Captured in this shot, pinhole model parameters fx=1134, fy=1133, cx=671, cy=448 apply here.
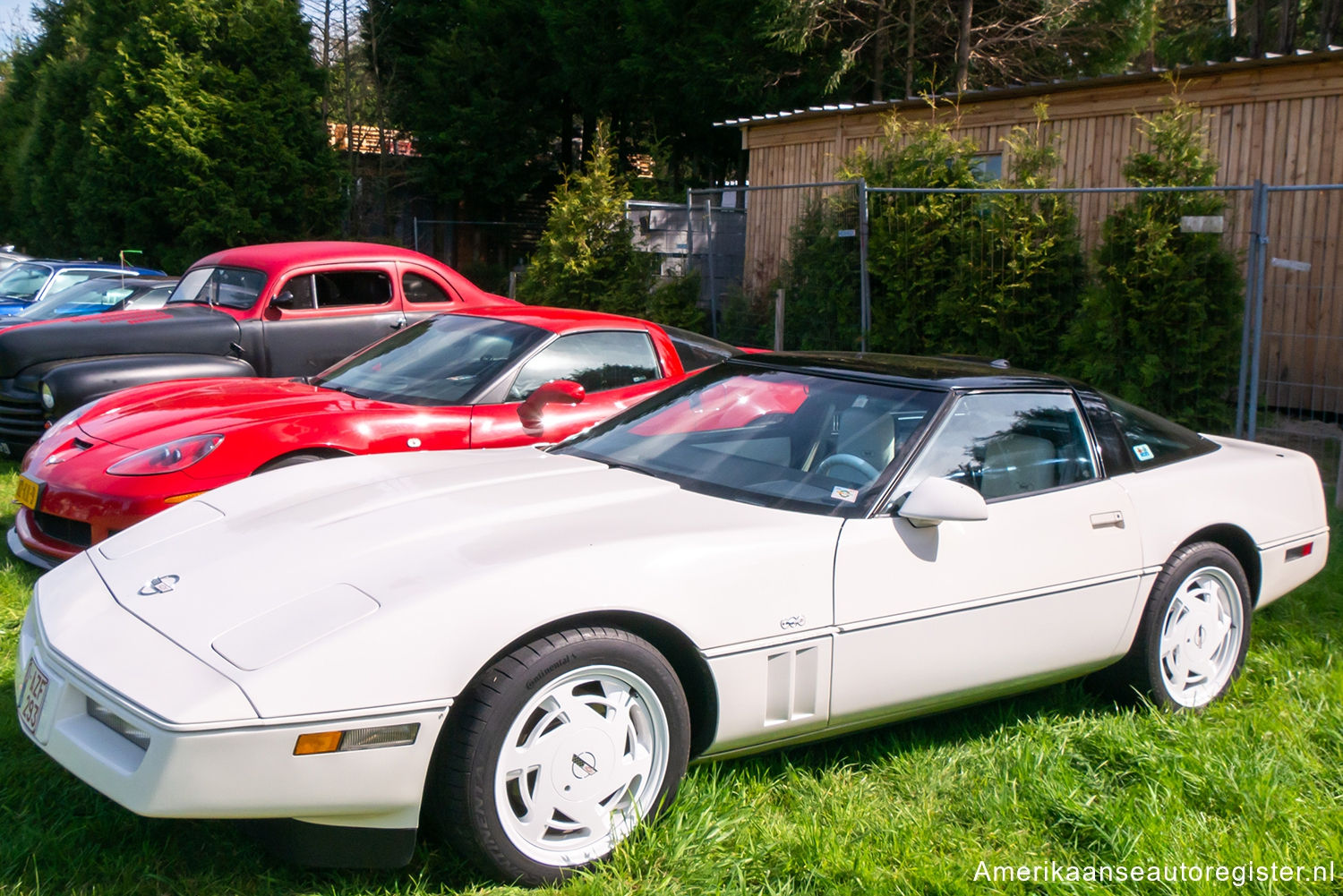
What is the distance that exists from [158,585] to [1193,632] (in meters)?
3.46

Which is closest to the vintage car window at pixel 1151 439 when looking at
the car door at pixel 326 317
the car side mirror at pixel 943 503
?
the car side mirror at pixel 943 503

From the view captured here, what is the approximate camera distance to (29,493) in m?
4.94

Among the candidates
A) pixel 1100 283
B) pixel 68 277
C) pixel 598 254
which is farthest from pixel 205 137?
pixel 1100 283

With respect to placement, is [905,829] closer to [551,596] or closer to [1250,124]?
[551,596]

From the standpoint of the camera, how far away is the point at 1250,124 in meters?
10.6

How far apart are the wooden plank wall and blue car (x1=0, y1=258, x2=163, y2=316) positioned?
33.4 feet

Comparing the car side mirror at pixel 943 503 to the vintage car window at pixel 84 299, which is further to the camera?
the vintage car window at pixel 84 299

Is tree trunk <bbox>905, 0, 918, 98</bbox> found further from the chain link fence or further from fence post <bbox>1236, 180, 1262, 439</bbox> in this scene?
fence post <bbox>1236, 180, 1262, 439</bbox>

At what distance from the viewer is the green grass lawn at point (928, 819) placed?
2783 millimetres

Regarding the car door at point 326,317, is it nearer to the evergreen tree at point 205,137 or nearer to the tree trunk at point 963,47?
the tree trunk at point 963,47

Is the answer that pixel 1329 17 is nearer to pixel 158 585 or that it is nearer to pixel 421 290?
pixel 421 290

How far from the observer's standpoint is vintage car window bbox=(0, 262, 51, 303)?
14312 millimetres

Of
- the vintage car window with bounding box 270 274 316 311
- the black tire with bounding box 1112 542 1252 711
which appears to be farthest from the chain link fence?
the vintage car window with bounding box 270 274 316 311

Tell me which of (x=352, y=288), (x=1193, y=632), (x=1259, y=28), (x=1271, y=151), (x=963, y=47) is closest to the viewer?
(x=1193, y=632)
